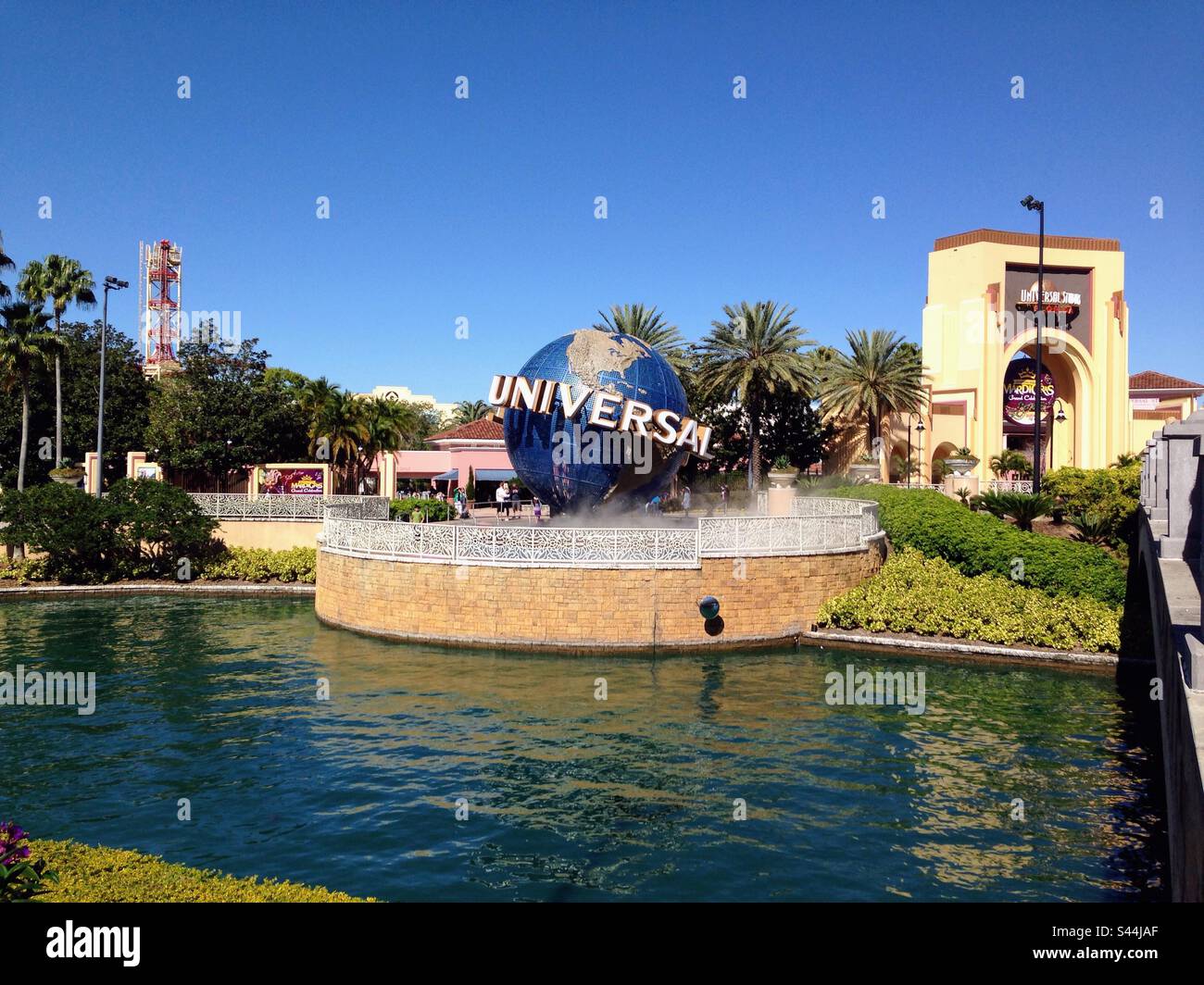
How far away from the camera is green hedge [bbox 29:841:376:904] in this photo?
25.9ft

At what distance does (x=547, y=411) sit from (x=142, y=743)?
1415cm

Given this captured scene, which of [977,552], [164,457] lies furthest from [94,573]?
[977,552]

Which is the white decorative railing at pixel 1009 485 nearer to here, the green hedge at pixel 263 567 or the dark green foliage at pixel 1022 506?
the dark green foliage at pixel 1022 506

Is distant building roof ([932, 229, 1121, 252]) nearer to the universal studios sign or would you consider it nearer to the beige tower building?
the beige tower building

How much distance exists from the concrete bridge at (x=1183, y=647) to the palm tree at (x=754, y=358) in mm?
29766

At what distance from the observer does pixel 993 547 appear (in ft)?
86.5

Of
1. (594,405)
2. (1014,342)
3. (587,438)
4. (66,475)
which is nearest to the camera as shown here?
(594,405)

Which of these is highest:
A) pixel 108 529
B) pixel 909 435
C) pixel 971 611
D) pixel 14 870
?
pixel 909 435

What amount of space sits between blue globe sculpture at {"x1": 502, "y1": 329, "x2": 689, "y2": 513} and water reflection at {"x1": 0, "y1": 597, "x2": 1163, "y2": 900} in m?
6.42

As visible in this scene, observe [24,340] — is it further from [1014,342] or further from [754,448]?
[1014,342]

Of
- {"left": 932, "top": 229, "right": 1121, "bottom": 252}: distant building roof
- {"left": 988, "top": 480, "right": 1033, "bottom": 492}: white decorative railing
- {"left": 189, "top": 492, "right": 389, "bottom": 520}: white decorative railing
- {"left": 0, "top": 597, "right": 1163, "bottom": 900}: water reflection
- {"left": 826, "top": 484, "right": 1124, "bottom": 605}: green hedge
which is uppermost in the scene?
{"left": 932, "top": 229, "right": 1121, "bottom": 252}: distant building roof

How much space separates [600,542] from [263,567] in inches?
717

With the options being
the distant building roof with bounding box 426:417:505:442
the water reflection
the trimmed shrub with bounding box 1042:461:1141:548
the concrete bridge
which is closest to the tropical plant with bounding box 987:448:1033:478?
the trimmed shrub with bounding box 1042:461:1141:548

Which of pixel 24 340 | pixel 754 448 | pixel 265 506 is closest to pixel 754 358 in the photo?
pixel 754 448
